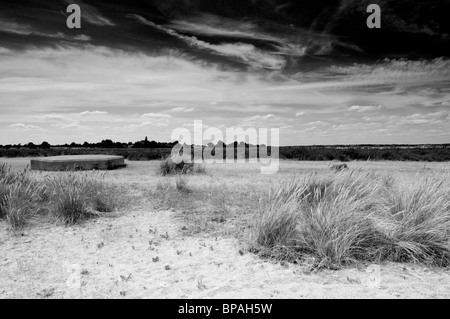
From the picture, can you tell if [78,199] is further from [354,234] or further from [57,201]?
[354,234]

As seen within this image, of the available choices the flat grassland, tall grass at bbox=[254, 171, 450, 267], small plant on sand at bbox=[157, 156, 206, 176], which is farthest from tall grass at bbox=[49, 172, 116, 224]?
small plant on sand at bbox=[157, 156, 206, 176]

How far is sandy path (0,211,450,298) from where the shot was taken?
3934 millimetres

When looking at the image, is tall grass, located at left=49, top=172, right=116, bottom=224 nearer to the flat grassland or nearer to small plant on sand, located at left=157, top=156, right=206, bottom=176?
the flat grassland

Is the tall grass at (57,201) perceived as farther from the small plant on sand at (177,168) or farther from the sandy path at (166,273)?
the small plant on sand at (177,168)

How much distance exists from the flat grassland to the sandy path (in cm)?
1

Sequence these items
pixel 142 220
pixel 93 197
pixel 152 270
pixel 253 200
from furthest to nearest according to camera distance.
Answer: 1. pixel 253 200
2. pixel 93 197
3. pixel 142 220
4. pixel 152 270

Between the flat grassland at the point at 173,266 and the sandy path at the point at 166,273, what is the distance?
1cm

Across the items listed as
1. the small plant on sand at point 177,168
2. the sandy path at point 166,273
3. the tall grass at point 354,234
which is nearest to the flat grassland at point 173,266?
the sandy path at point 166,273

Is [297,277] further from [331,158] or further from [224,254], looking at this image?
[331,158]

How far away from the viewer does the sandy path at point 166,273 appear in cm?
393

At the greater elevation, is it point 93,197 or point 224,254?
point 93,197

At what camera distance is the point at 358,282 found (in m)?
4.13

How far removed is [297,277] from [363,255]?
3.82 feet
